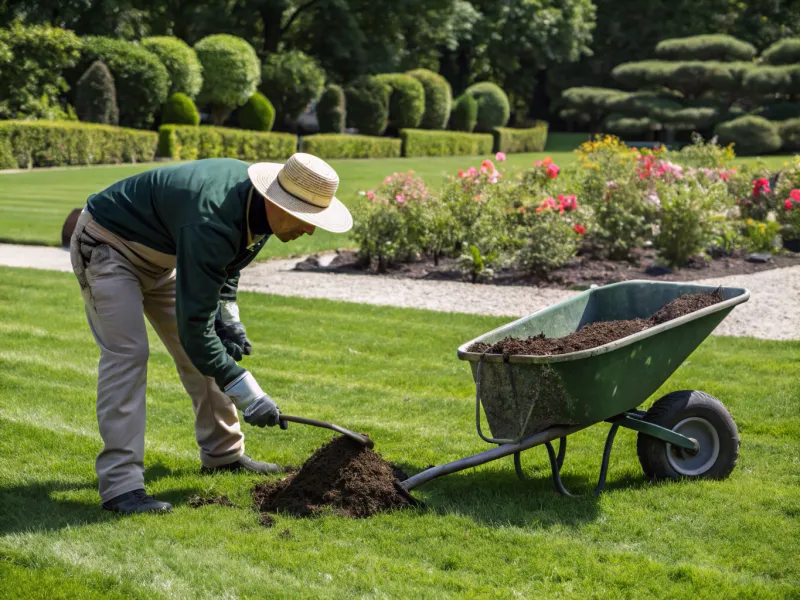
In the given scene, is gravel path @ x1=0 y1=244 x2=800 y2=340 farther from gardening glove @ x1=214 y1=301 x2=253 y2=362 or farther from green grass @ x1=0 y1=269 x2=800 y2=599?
gardening glove @ x1=214 y1=301 x2=253 y2=362

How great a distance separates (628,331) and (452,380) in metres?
1.94

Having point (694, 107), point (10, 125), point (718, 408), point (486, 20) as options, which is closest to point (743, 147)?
point (694, 107)

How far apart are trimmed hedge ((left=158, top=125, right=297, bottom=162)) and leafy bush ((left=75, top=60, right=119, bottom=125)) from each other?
4.74ft

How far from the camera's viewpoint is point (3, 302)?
320 inches

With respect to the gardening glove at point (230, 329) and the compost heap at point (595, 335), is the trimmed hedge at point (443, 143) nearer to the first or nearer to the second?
the compost heap at point (595, 335)

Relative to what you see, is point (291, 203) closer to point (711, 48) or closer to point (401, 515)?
point (401, 515)

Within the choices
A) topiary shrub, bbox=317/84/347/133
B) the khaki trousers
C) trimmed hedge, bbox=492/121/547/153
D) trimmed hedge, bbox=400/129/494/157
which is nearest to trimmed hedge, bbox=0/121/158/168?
topiary shrub, bbox=317/84/347/133

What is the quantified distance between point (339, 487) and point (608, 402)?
1.18 metres

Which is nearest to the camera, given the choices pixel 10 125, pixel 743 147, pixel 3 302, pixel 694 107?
pixel 3 302

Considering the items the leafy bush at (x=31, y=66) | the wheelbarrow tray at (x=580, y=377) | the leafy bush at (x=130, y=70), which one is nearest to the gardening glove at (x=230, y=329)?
the wheelbarrow tray at (x=580, y=377)

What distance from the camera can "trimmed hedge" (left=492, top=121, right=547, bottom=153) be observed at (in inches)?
1417

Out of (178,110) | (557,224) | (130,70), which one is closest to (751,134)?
(178,110)

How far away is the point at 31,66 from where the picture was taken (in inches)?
862

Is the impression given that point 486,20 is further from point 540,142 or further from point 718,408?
point 718,408
